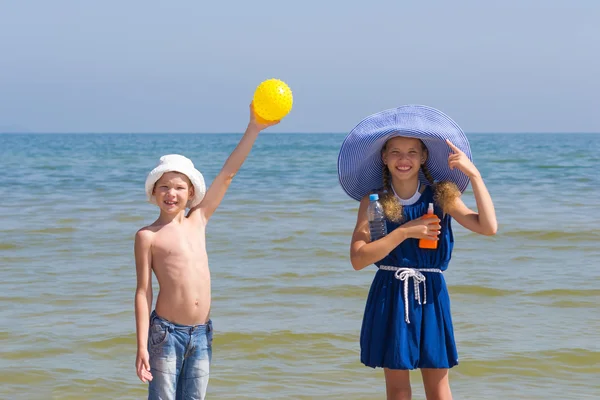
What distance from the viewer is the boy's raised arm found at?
12.1 ft

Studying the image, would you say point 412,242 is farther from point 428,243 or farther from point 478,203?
point 478,203

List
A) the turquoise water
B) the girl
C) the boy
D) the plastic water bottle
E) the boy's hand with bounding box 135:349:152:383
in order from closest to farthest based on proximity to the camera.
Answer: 1. the boy's hand with bounding box 135:349:152:383
2. the boy
3. the girl
4. the plastic water bottle
5. the turquoise water

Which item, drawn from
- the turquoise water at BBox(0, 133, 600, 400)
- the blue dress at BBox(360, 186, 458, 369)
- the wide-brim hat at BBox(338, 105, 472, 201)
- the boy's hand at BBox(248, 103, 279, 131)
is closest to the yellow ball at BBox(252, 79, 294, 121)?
the boy's hand at BBox(248, 103, 279, 131)

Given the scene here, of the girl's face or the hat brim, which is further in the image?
the girl's face

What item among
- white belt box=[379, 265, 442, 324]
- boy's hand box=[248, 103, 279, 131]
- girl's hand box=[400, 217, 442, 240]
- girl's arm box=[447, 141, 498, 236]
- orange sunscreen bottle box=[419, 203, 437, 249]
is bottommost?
white belt box=[379, 265, 442, 324]

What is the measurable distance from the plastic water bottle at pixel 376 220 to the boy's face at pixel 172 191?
781 millimetres

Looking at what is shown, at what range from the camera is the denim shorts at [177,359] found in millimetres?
3453

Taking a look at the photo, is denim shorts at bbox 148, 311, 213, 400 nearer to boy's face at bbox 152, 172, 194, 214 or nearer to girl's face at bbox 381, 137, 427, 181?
boy's face at bbox 152, 172, 194, 214

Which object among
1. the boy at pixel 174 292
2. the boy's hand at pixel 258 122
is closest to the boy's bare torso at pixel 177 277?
the boy at pixel 174 292

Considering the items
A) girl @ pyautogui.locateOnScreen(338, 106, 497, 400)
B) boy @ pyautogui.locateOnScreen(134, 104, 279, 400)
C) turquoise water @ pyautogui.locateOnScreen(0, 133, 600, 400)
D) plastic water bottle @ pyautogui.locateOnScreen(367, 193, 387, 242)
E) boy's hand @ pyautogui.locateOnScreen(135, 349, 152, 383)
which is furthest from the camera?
turquoise water @ pyautogui.locateOnScreen(0, 133, 600, 400)

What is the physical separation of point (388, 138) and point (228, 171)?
0.70 m

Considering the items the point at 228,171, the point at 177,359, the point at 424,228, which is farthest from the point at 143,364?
the point at 424,228

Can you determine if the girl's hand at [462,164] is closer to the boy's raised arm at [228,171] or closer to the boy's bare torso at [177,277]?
the boy's raised arm at [228,171]

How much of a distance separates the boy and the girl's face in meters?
0.82
